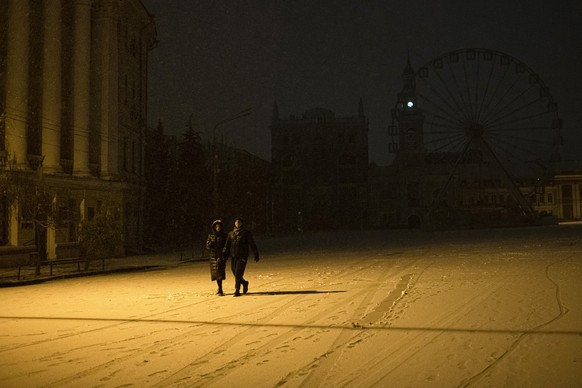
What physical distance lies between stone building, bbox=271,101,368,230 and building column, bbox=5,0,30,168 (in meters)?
68.2

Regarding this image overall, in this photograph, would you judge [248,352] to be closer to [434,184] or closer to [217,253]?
[217,253]

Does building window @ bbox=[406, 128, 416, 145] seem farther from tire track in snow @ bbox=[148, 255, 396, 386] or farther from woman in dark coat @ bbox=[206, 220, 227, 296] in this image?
tire track in snow @ bbox=[148, 255, 396, 386]

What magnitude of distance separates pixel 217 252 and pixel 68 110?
25.1 metres

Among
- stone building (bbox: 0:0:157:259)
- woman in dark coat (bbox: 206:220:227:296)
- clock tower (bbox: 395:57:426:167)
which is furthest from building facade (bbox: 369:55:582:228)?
woman in dark coat (bbox: 206:220:227:296)

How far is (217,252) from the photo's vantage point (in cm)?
1530

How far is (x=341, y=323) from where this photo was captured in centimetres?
1043

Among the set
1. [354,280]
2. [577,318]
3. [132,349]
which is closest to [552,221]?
[354,280]

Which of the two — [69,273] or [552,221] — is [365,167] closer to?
[552,221]

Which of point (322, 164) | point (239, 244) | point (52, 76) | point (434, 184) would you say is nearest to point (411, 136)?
point (434, 184)

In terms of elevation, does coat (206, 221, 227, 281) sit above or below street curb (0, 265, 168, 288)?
above

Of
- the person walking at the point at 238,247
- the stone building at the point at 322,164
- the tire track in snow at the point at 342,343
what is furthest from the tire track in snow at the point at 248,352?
the stone building at the point at 322,164

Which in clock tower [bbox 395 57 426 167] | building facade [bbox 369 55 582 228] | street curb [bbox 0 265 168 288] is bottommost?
street curb [bbox 0 265 168 288]

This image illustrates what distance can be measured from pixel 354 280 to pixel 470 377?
1105 cm

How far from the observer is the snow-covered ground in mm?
7016
